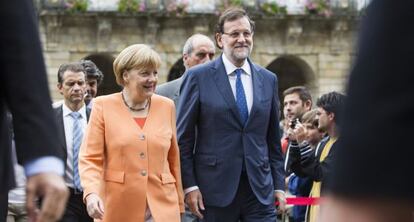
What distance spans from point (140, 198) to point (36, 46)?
3.82 m

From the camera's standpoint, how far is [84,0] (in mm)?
28906

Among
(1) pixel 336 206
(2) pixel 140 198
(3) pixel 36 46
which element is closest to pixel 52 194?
(3) pixel 36 46

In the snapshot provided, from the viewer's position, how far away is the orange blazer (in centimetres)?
629

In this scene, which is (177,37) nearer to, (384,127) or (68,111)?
(68,111)

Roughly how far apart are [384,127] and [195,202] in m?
5.28

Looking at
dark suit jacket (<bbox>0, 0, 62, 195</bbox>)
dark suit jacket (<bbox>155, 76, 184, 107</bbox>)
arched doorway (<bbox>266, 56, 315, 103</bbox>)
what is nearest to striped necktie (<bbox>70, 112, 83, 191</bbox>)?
dark suit jacket (<bbox>155, 76, 184, 107</bbox>)

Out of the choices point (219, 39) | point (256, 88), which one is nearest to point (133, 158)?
point (256, 88)

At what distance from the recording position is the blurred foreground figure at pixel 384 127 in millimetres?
1536

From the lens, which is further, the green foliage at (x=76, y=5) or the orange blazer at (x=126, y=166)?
the green foliage at (x=76, y=5)

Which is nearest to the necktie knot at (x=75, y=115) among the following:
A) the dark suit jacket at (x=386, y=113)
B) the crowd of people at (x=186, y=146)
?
the crowd of people at (x=186, y=146)

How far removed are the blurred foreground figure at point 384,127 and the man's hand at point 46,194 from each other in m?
1.07

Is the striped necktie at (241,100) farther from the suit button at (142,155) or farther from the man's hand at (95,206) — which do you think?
the man's hand at (95,206)

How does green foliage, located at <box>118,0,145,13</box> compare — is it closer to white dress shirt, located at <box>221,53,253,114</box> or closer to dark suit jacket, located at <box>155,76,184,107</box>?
dark suit jacket, located at <box>155,76,184,107</box>

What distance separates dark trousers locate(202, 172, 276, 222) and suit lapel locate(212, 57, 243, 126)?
0.48 m
